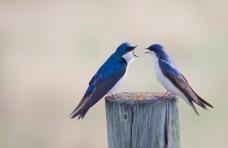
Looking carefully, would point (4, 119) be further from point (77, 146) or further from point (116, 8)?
point (116, 8)

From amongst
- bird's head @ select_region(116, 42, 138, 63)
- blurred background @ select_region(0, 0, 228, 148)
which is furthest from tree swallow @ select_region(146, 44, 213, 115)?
blurred background @ select_region(0, 0, 228, 148)

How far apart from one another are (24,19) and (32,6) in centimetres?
120

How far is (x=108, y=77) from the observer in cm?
534

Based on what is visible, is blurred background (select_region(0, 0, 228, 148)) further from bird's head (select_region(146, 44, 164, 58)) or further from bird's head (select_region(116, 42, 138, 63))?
bird's head (select_region(116, 42, 138, 63))

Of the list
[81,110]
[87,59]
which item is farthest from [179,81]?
[87,59]

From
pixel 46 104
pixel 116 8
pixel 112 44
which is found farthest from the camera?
pixel 116 8

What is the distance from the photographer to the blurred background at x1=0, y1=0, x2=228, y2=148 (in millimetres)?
8102

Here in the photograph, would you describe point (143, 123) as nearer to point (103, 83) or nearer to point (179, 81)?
point (103, 83)

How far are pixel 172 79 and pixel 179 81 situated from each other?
60 millimetres

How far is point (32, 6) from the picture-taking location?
13.3 m

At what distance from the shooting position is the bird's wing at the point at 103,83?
5.07 metres

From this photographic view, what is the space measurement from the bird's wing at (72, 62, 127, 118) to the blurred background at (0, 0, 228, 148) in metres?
2.53

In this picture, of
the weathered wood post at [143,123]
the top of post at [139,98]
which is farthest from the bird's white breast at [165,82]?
the weathered wood post at [143,123]

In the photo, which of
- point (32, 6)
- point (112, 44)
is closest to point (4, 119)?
point (112, 44)
